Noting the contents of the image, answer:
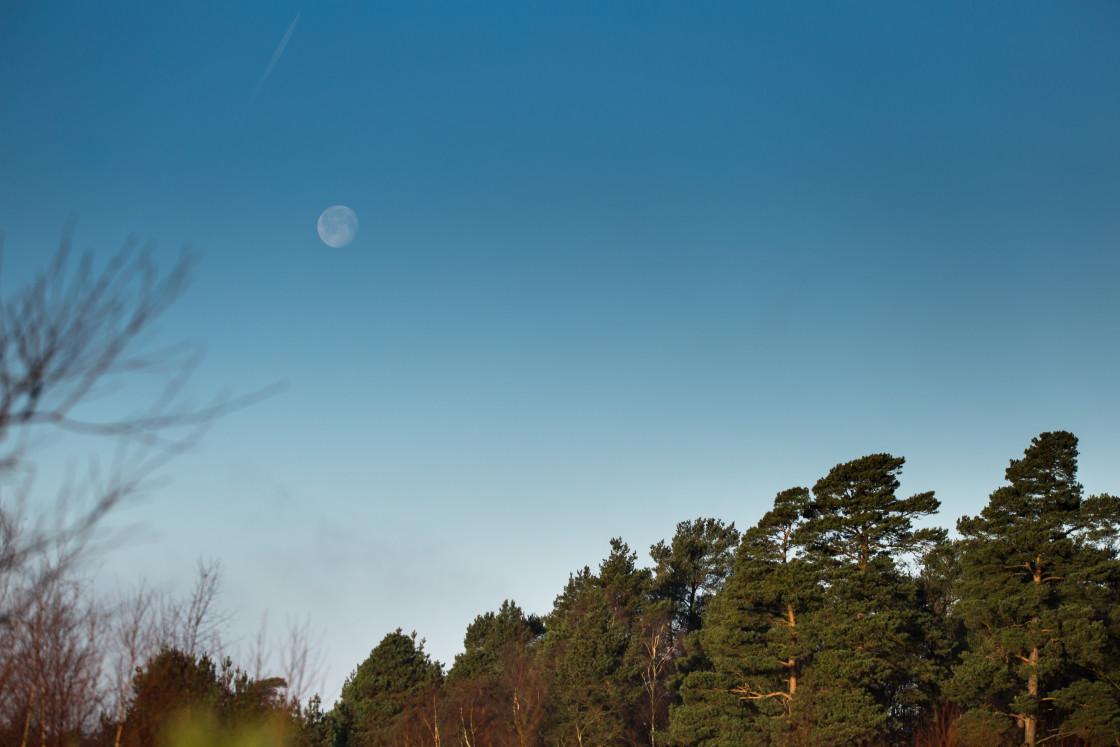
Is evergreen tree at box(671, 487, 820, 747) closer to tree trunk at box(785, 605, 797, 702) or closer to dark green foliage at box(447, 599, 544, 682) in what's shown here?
tree trunk at box(785, 605, 797, 702)

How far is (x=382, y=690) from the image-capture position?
37719 millimetres

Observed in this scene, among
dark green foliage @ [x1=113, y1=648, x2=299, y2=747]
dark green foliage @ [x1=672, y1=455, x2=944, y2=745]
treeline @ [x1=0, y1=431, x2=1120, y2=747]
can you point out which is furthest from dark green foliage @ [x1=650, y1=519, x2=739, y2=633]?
dark green foliage @ [x1=113, y1=648, x2=299, y2=747]

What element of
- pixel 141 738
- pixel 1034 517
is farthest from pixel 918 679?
pixel 141 738

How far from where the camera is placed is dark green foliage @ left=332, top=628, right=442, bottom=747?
1427 inches

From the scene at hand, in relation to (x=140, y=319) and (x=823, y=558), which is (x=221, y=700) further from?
(x=823, y=558)

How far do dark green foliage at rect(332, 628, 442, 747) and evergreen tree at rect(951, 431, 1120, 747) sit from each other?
2477 cm

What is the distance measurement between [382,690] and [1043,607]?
2948 cm

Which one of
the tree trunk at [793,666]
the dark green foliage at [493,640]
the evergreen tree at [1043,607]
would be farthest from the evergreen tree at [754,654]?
the dark green foliage at [493,640]

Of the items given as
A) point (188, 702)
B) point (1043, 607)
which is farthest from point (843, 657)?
point (188, 702)

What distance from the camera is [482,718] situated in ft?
111

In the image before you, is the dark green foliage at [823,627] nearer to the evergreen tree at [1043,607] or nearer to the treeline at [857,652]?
the treeline at [857,652]

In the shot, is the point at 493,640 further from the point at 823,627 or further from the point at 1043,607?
the point at 1043,607

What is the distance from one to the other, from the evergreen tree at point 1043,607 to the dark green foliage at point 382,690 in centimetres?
2477

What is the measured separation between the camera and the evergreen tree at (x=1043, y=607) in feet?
80.0
